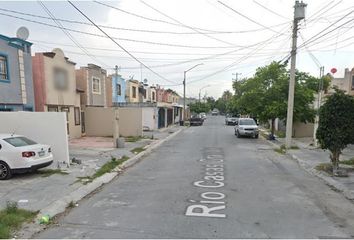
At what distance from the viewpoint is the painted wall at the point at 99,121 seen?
24.9 meters

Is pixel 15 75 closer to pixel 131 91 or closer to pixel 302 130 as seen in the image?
pixel 302 130

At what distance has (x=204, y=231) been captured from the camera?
557 cm

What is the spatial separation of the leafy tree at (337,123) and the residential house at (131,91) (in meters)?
28.9

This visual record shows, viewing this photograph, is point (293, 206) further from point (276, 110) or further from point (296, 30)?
point (276, 110)

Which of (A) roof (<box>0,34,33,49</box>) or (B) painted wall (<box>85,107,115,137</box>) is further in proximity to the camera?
(B) painted wall (<box>85,107,115,137</box>)

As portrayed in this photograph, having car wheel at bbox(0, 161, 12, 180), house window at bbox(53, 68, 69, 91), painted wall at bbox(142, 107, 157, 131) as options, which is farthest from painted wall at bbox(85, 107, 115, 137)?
car wheel at bbox(0, 161, 12, 180)

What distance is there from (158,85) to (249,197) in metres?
46.6

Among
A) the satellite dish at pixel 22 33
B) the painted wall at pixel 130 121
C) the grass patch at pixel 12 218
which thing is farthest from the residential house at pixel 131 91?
the grass patch at pixel 12 218

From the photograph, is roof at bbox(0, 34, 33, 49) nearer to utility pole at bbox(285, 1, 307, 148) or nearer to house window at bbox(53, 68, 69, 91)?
house window at bbox(53, 68, 69, 91)

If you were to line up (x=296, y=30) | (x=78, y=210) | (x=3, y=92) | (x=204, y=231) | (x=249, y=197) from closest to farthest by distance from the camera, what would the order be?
(x=204, y=231) < (x=78, y=210) < (x=249, y=197) < (x=3, y=92) < (x=296, y=30)

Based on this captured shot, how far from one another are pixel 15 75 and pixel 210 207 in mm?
12444

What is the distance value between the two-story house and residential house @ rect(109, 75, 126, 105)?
3.52m

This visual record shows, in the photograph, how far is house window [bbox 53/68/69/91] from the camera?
1900 centimetres

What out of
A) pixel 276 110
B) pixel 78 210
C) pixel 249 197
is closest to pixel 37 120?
pixel 78 210
